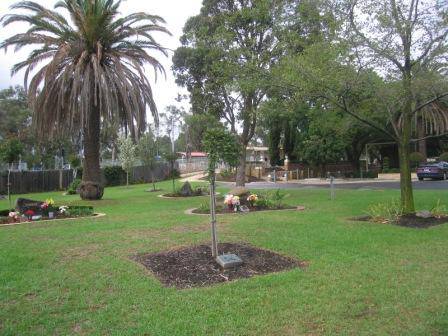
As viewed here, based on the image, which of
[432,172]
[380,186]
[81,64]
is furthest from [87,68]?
[432,172]

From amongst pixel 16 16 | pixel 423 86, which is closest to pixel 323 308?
pixel 423 86

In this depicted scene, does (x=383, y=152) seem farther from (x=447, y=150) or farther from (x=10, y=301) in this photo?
(x=10, y=301)

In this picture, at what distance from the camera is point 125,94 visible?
18.2 metres

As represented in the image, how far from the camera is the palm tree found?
58.7ft

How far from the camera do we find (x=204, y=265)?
21.7ft

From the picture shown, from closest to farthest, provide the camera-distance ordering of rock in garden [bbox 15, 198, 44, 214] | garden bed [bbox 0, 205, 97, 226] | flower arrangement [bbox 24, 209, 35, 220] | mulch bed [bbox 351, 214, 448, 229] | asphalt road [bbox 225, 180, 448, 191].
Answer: mulch bed [bbox 351, 214, 448, 229] → garden bed [bbox 0, 205, 97, 226] → flower arrangement [bbox 24, 209, 35, 220] → rock in garden [bbox 15, 198, 44, 214] → asphalt road [bbox 225, 180, 448, 191]

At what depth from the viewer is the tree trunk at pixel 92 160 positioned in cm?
1914

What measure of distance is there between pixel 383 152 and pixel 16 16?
140ft

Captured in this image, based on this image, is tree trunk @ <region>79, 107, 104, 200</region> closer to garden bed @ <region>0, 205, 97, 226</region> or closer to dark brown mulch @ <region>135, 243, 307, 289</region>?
garden bed @ <region>0, 205, 97, 226</region>

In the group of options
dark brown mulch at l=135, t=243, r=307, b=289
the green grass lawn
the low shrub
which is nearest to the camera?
the green grass lawn

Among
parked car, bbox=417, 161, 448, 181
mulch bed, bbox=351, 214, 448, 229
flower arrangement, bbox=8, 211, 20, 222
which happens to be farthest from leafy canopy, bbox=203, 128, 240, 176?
parked car, bbox=417, 161, 448, 181

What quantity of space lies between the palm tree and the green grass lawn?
9625 millimetres

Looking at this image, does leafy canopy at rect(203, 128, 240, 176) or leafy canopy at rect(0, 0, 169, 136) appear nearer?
leafy canopy at rect(203, 128, 240, 176)

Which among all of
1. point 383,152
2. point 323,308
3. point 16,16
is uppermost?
point 16,16
